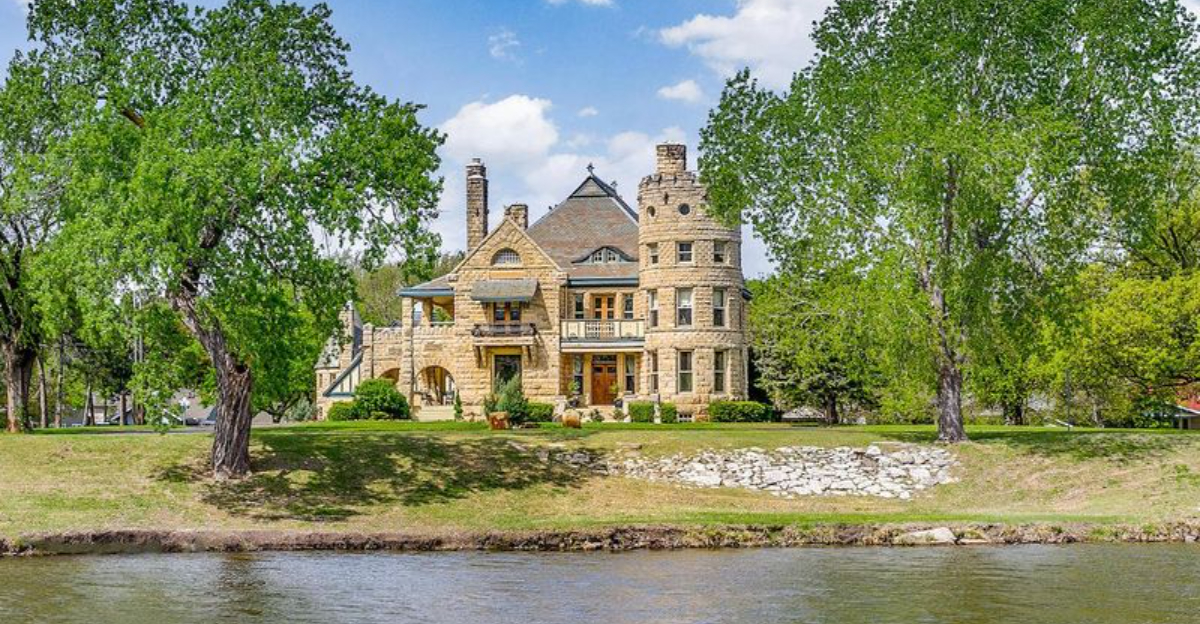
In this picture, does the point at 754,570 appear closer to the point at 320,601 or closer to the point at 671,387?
the point at 320,601

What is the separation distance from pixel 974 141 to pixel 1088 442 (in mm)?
9054

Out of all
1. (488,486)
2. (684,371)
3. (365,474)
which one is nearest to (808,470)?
(488,486)

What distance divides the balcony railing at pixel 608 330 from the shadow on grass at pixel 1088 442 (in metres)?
19.3

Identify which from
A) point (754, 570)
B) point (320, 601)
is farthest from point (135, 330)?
point (754, 570)

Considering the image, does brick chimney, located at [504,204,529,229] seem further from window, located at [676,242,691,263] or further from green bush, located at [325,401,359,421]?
green bush, located at [325,401,359,421]

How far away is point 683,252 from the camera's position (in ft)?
184

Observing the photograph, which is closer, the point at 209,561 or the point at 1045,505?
the point at 209,561

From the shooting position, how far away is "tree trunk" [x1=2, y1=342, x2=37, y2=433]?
39438mm

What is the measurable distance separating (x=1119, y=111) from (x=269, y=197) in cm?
2212

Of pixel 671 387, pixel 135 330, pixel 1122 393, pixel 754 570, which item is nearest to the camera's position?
pixel 754 570

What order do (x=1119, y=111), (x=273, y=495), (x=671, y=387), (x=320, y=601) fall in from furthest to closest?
1. (x=671, y=387)
2. (x=1119, y=111)
3. (x=273, y=495)
4. (x=320, y=601)

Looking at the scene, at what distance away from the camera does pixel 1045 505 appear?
32031mm

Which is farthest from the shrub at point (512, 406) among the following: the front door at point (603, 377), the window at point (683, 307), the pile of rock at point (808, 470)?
the pile of rock at point (808, 470)

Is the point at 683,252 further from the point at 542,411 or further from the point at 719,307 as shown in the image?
the point at 542,411
